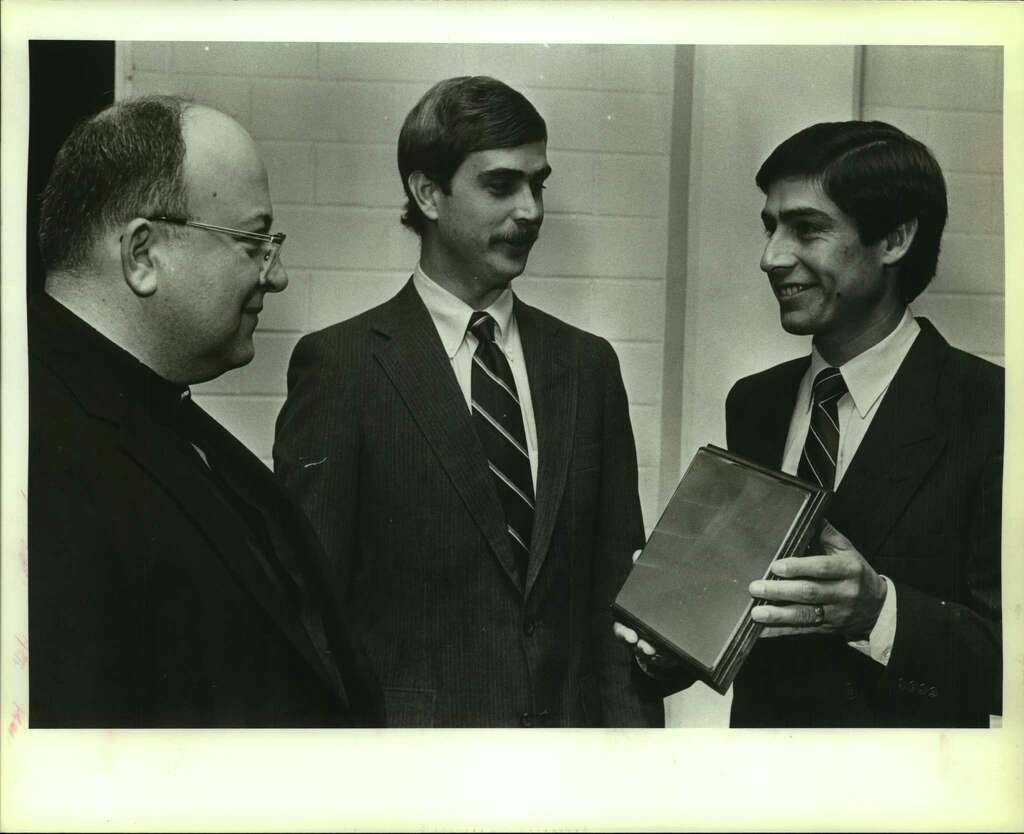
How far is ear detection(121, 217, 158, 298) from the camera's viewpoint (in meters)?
2.09

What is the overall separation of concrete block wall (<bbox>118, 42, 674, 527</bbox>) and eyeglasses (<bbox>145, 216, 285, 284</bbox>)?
26 mm

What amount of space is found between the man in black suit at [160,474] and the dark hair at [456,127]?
29 centimetres

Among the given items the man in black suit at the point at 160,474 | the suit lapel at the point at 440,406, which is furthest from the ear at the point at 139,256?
the suit lapel at the point at 440,406

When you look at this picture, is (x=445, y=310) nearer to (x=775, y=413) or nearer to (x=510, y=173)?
(x=510, y=173)

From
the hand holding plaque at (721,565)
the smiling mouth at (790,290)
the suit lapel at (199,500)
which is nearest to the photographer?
the suit lapel at (199,500)

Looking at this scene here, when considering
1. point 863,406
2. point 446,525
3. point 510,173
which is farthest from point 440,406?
point 863,406

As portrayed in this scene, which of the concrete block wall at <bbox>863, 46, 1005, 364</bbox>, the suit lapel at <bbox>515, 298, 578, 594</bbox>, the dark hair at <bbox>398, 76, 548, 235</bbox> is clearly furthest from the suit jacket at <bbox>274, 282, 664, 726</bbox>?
the concrete block wall at <bbox>863, 46, 1005, 364</bbox>

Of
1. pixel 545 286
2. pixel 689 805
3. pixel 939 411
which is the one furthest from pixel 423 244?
pixel 689 805

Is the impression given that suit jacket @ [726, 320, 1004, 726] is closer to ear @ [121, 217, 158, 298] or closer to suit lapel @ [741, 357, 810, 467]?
suit lapel @ [741, 357, 810, 467]

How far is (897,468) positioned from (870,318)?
309 millimetres

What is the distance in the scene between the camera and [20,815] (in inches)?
89.5

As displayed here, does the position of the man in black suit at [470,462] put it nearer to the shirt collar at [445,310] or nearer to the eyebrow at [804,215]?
the shirt collar at [445,310]

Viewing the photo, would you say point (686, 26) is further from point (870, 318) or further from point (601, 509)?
point (601, 509)

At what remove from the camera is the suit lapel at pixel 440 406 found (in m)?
2.19
